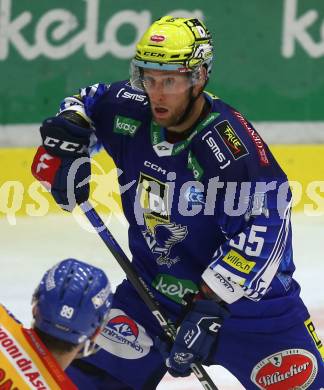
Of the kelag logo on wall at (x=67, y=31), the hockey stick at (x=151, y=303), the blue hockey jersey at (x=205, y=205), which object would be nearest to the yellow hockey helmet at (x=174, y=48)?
the blue hockey jersey at (x=205, y=205)

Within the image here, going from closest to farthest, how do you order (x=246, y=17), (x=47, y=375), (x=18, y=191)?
(x=47, y=375)
(x=18, y=191)
(x=246, y=17)

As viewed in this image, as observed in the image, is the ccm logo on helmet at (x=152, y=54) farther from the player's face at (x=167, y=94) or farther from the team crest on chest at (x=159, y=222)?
the team crest on chest at (x=159, y=222)

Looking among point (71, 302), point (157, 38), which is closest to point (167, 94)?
point (157, 38)

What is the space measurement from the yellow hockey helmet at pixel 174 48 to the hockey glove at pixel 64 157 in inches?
12.3

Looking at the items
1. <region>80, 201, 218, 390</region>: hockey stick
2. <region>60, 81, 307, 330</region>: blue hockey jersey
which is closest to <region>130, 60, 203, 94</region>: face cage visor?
<region>60, 81, 307, 330</region>: blue hockey jersey

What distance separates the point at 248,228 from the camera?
3574 mm

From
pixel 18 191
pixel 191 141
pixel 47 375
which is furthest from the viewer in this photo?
pixel 18 191

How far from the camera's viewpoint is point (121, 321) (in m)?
3.86

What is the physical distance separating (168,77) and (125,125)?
291 millimetres

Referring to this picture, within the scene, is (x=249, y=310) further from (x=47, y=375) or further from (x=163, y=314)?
Result: (x=47, y=375)

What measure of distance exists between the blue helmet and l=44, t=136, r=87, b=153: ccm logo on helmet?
112 cm

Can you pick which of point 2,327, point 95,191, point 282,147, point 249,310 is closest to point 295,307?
point 249,310

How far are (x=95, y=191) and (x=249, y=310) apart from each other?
297 centimetres

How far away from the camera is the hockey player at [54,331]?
104 inches
